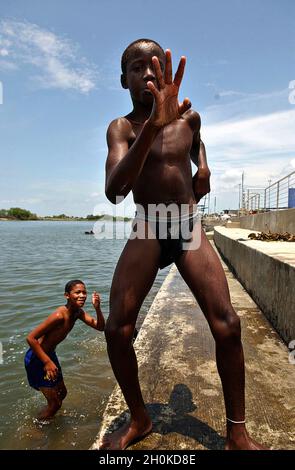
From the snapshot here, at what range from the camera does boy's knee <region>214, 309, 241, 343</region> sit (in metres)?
1.94

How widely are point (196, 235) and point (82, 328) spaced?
5767 mm

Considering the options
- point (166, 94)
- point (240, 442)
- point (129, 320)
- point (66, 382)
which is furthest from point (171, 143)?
point (66, 382)

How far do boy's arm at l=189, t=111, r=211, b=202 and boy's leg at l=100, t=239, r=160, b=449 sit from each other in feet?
1.68

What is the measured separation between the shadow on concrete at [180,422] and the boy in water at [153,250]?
135mm

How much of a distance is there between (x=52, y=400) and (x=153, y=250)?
272 cm

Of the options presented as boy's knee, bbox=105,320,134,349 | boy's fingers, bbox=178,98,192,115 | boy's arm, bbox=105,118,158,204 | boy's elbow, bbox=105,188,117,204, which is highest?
boy's fingers, bbox=178,98,192,115

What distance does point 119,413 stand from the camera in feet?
8.15

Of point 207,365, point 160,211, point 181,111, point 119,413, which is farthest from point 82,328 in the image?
point 181,111

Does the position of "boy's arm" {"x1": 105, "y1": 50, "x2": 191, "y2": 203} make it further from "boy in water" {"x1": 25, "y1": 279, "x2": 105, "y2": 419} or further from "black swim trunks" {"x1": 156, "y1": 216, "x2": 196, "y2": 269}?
"boy in water" {"x1": 25, "y1": 279, "x2": 105, "y2": 419}

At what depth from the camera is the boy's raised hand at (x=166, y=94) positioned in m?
1.74

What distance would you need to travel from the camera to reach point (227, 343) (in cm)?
195

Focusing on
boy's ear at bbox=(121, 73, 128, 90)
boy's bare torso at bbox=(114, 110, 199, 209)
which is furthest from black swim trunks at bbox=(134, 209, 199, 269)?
boy's ear at bbox=(121, 73, 128, 90)

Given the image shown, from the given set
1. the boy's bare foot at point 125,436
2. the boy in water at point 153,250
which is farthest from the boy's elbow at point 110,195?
the boy's bare foot at point 125,436
